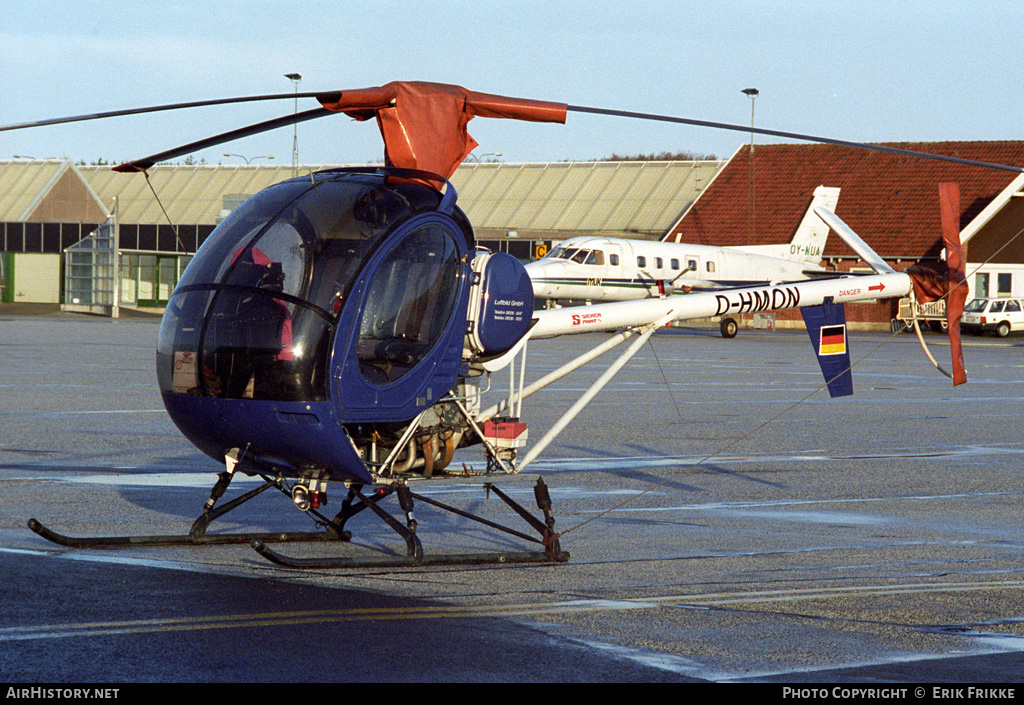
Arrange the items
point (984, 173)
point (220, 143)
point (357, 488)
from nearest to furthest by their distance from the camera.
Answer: point (220, 143) → point (357, 488) → point (984, 173)

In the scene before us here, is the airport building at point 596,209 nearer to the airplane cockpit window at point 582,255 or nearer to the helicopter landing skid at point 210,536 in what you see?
the airplane cockpit window at point 582,255

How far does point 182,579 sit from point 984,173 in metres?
59.9

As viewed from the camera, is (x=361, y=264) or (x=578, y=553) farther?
(x=578, y=553)

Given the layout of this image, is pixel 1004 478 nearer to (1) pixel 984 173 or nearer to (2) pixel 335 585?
(2) pixel 335 585

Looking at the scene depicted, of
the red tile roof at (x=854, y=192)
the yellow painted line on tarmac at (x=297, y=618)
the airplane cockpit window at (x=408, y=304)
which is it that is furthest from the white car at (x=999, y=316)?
the yellow painted line on tarmac at (x=297, y=618)

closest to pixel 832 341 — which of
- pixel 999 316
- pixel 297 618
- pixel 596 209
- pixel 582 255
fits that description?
pixel 297 618

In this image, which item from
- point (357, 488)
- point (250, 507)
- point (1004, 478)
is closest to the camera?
point (357, 488)

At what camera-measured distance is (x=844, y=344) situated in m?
12.0

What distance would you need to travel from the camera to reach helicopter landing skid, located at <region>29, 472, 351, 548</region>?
879 centimetres

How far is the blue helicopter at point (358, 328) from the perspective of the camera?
8180mm

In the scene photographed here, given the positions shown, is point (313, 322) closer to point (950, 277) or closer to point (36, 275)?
point (950, 277)

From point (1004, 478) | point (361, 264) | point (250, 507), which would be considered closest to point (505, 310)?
point (361, 264)

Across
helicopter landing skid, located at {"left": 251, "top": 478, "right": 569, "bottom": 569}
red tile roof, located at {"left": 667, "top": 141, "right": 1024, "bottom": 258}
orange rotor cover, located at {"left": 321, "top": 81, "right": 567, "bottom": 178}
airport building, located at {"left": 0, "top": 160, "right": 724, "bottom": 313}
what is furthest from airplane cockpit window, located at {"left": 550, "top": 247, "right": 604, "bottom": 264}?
orange rotor cover, located at {"left": 321, "top": 81, "right": 567, "bottom": 178}

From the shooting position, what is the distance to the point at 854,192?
64812 millimetres
